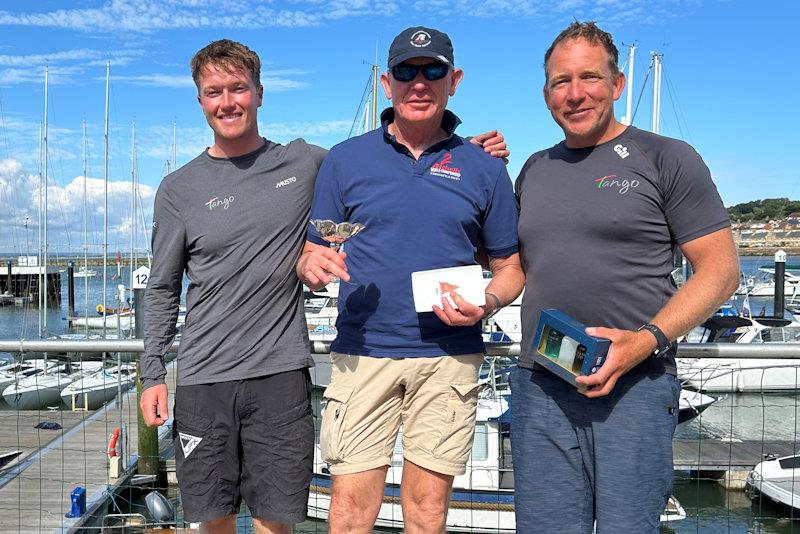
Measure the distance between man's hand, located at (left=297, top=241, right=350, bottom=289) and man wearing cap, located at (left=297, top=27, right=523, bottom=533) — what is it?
0.07 feet

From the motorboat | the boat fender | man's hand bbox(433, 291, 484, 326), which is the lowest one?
the motorboat

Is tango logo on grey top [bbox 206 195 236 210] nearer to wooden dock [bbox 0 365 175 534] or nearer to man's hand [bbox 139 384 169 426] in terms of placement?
man's hand [bbox 139 384 169 426]

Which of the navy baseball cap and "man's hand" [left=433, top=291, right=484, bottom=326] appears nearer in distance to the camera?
"man's hand" [left=433, top=291, right=484, bottom=326]

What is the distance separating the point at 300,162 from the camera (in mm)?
2891

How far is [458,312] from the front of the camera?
2.36 m

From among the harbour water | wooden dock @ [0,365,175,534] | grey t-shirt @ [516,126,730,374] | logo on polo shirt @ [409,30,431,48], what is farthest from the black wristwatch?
wooden dock @ [0,365,175,534]

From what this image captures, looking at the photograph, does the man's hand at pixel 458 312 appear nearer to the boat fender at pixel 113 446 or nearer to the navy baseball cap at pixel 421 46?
the navy baseball cap at pixel 421 46

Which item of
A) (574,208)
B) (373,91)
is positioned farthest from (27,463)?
(373,91)

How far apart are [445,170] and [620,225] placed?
69 centimetres

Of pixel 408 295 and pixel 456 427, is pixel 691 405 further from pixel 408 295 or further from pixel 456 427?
pixel 408 295

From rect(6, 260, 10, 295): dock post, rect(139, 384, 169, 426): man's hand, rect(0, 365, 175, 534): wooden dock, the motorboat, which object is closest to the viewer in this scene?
rect(139, 384, 169, 426): man's hand

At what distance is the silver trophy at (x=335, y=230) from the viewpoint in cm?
241

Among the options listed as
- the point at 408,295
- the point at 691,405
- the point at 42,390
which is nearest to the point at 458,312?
the point at 408,295

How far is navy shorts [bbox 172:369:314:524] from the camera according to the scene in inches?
108
